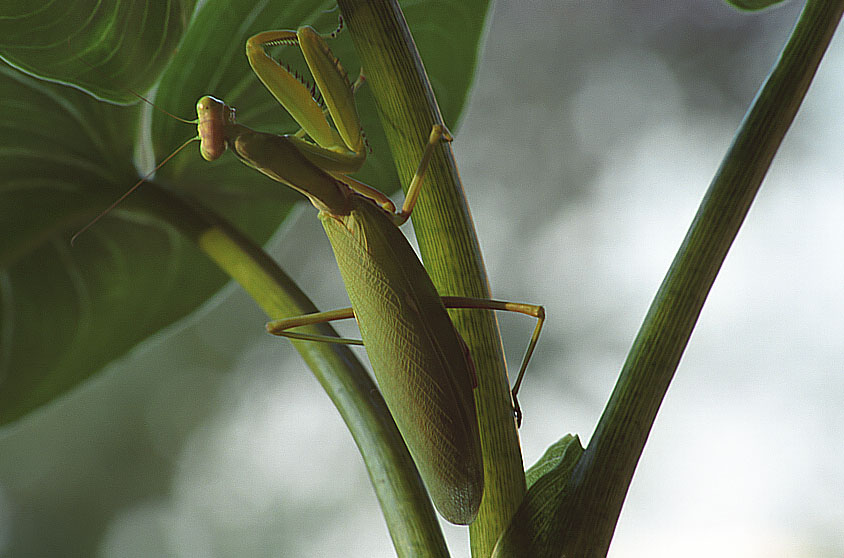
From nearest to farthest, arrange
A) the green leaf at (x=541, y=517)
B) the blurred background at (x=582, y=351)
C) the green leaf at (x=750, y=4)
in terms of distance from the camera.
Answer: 1. the green leaf at (x=541, y=517)
2. the green leaf at (x=750, y=4)
3. the blurred background at (x=582, y=351)

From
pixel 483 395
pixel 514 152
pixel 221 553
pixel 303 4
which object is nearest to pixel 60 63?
pixel 303 4

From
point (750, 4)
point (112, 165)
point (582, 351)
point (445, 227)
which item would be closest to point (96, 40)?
point (112, 165)

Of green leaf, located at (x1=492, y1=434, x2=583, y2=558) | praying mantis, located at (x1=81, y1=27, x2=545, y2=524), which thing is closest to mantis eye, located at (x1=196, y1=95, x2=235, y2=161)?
praying mantis, located at (x1=81, y1=27, x2=545, y2=524)

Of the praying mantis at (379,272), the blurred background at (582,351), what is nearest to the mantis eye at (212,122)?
the praying mantis at (379,272)

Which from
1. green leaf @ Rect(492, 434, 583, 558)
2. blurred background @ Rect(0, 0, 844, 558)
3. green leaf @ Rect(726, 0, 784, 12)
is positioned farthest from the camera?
blurred background @ Rect(0, 0, 844, 558)

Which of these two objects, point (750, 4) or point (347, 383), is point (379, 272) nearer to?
point (347, 383)

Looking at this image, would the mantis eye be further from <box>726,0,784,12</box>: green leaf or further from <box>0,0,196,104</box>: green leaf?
<box>726,0,784,12</box>: green leaf

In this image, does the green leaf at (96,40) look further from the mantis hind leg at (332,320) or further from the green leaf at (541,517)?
the green leaf at (541,517)

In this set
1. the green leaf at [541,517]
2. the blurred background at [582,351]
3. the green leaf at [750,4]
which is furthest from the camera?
the blurred background at [582,351]
